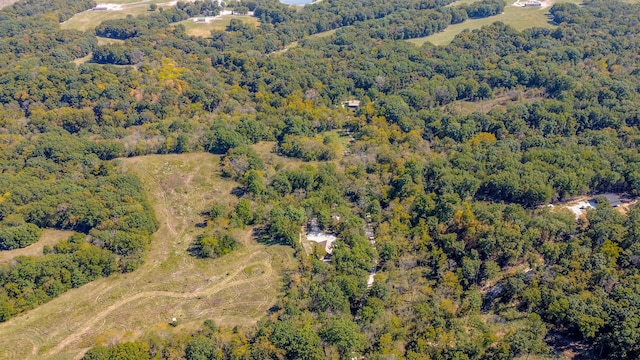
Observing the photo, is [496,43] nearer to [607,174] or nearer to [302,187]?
[607,174]

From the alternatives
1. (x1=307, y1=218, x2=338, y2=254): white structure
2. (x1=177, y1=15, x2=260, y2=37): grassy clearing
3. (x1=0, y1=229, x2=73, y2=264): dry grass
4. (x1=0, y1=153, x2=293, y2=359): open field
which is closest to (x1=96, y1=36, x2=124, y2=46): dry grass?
(x1=177, y1=15, x2=260, y2=37): grassy clearing

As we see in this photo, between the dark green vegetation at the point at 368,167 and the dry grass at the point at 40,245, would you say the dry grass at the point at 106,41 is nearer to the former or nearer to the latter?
the dark green vegetation at the point at 368,167

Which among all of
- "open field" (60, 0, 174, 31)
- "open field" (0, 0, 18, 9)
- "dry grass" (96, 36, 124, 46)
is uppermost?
"open field" (0, 0, 18, 9)

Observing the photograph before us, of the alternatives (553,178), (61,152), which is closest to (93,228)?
(61,152)

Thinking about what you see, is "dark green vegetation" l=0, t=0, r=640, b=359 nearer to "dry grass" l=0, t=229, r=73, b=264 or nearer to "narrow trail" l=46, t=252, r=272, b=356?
"dry grass" l=0, t=229, r=73, b=264

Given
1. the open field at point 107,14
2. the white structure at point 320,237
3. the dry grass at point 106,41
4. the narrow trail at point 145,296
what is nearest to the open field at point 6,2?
the open field at point 107,14

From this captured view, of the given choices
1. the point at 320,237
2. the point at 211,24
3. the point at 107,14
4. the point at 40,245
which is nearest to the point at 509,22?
the point at 211,24
